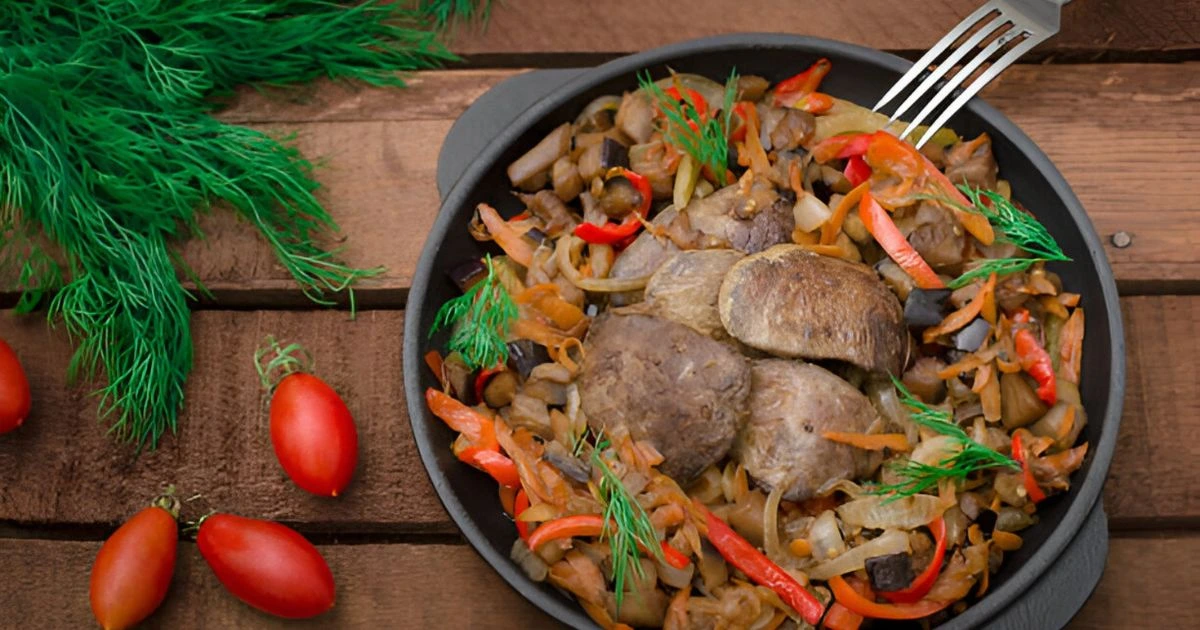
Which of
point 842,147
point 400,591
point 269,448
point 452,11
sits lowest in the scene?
point 400,591

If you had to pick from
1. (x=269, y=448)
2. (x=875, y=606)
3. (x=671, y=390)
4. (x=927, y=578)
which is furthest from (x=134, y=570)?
(x=927, y=578)

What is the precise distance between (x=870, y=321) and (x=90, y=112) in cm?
227

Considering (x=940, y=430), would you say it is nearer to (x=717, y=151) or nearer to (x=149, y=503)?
(x=717, y=151)

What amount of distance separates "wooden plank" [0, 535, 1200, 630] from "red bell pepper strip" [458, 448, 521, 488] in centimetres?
48

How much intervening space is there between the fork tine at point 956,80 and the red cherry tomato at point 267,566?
1989 millimetres

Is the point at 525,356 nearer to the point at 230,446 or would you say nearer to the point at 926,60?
the point at 230,446

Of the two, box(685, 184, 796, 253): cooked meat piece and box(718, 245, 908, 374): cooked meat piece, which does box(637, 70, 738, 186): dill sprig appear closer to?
box(685, 184, 796, 253): cooked meat piece

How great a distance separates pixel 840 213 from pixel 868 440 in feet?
1.93

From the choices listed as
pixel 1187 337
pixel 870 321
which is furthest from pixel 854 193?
pixel 1187 337

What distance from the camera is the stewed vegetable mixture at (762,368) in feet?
9.01

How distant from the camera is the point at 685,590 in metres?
2.79

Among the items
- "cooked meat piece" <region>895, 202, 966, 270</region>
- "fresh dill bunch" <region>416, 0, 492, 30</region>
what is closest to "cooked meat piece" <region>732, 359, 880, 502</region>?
"cooked meat piece" <region>895, 202, 966, 270</region>

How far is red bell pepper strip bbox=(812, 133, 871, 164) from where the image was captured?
2979 mm

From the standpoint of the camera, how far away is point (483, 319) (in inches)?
114
